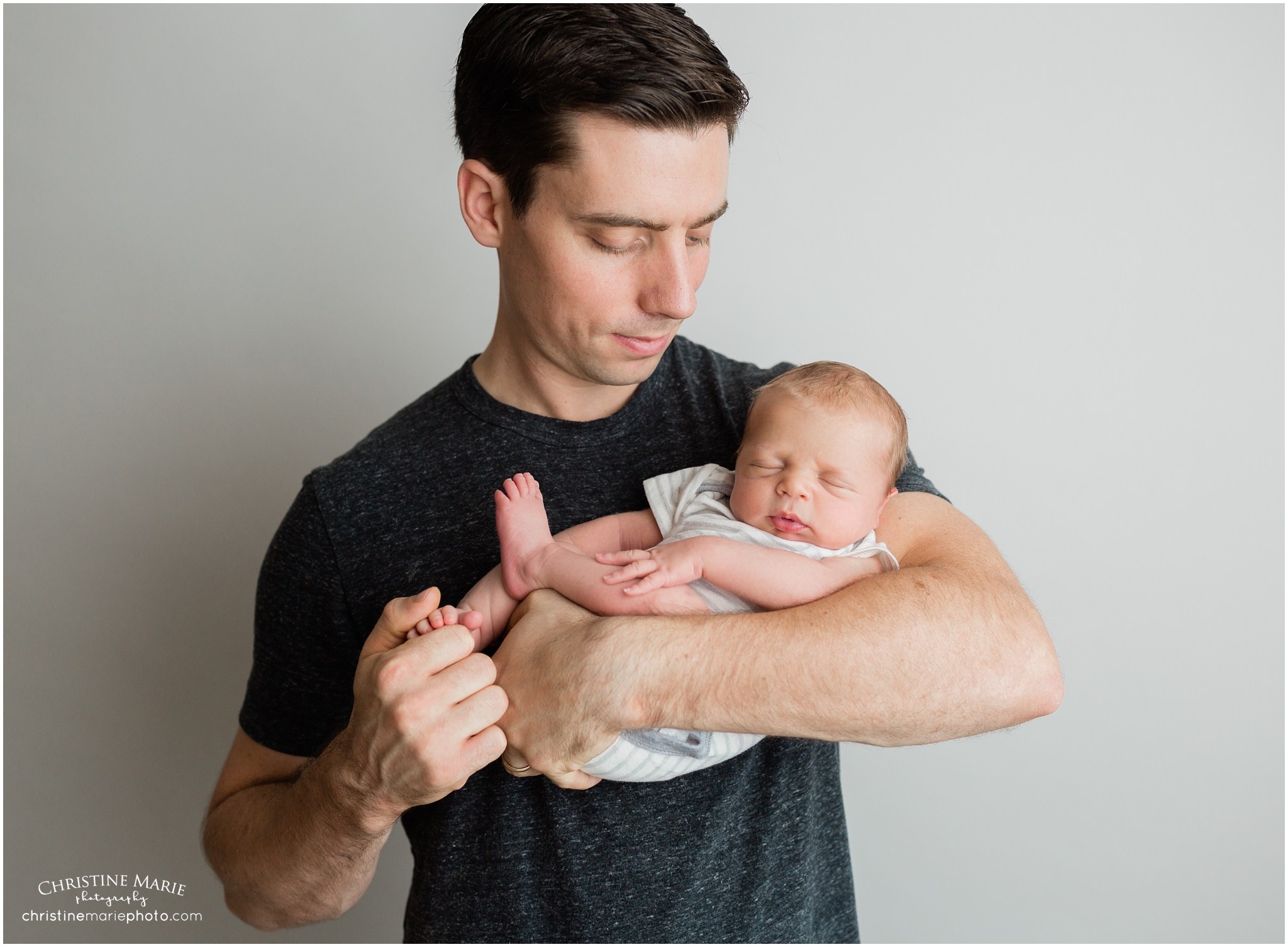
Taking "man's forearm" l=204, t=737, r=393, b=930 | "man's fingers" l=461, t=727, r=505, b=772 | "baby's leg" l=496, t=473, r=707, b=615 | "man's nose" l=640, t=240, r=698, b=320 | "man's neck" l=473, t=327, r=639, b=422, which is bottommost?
"man's forearm" l=204, t=737, r=393, b=930

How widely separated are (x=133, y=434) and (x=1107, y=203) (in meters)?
2.99

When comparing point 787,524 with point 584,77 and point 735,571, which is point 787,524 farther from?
point 584,77

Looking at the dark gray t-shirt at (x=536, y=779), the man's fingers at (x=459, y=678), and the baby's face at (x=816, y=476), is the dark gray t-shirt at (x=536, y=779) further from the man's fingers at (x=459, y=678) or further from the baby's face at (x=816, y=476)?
the man's fingers at (x=459, y=678)

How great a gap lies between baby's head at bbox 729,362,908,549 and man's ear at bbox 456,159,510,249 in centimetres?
65

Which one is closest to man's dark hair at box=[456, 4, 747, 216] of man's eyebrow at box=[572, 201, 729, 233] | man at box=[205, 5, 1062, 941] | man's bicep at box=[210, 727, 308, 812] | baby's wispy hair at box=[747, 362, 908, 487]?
man at box=[205, 5, 1062, 941]

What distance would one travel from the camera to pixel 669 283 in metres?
1.62

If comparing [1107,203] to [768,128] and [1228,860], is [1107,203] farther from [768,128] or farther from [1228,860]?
[1228,860]

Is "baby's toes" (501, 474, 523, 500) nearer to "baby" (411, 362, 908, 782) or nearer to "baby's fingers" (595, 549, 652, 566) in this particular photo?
"baby" (411, 362, 908, 782)

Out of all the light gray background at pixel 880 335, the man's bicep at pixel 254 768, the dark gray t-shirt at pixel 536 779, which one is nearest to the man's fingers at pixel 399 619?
the dark gray t-shirt at pixel 536 779

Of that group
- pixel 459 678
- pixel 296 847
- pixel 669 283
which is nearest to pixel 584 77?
pixel 669 283

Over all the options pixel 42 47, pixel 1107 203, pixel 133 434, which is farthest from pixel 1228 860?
pixel 42 47

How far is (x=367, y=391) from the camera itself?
2863 millimetres

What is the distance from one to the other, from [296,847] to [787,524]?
1.12 m

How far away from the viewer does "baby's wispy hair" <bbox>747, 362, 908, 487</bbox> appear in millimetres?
1652
